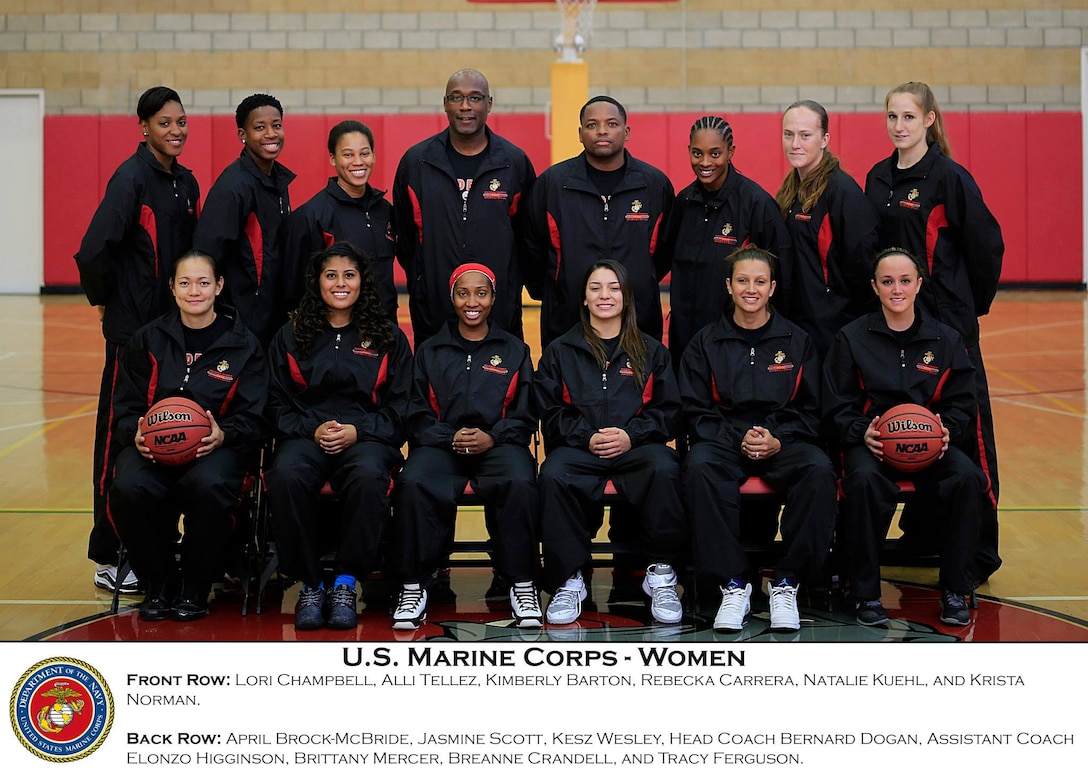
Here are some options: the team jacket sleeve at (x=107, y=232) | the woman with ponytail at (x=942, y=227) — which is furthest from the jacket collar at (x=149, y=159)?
the woman with ponytail at (x=942, y=227)

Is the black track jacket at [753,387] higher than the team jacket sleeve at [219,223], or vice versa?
the team jacket sleeve at [219,223]

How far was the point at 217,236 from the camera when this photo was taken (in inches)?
198

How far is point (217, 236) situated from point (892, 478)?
2831 millimetres

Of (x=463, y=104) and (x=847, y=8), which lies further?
(x=847, y=8)

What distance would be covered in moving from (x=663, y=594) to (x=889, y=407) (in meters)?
1.14

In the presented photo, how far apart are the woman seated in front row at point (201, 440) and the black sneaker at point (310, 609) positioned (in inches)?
13.6

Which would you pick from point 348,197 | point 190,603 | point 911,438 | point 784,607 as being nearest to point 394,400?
point 348,197

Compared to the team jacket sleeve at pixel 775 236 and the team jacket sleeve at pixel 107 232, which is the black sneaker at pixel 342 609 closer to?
the team jacket sleeve at pixel 107 232

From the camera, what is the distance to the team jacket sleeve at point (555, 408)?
189 inches

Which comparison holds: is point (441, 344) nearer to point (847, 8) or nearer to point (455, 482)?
point (455, 482)

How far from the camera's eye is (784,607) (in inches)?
177

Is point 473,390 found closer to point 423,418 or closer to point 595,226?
point 423,418

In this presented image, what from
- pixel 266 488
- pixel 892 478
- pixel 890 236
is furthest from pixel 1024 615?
pixel 266 488

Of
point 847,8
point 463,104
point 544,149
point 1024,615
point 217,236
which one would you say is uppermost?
point 847,8
